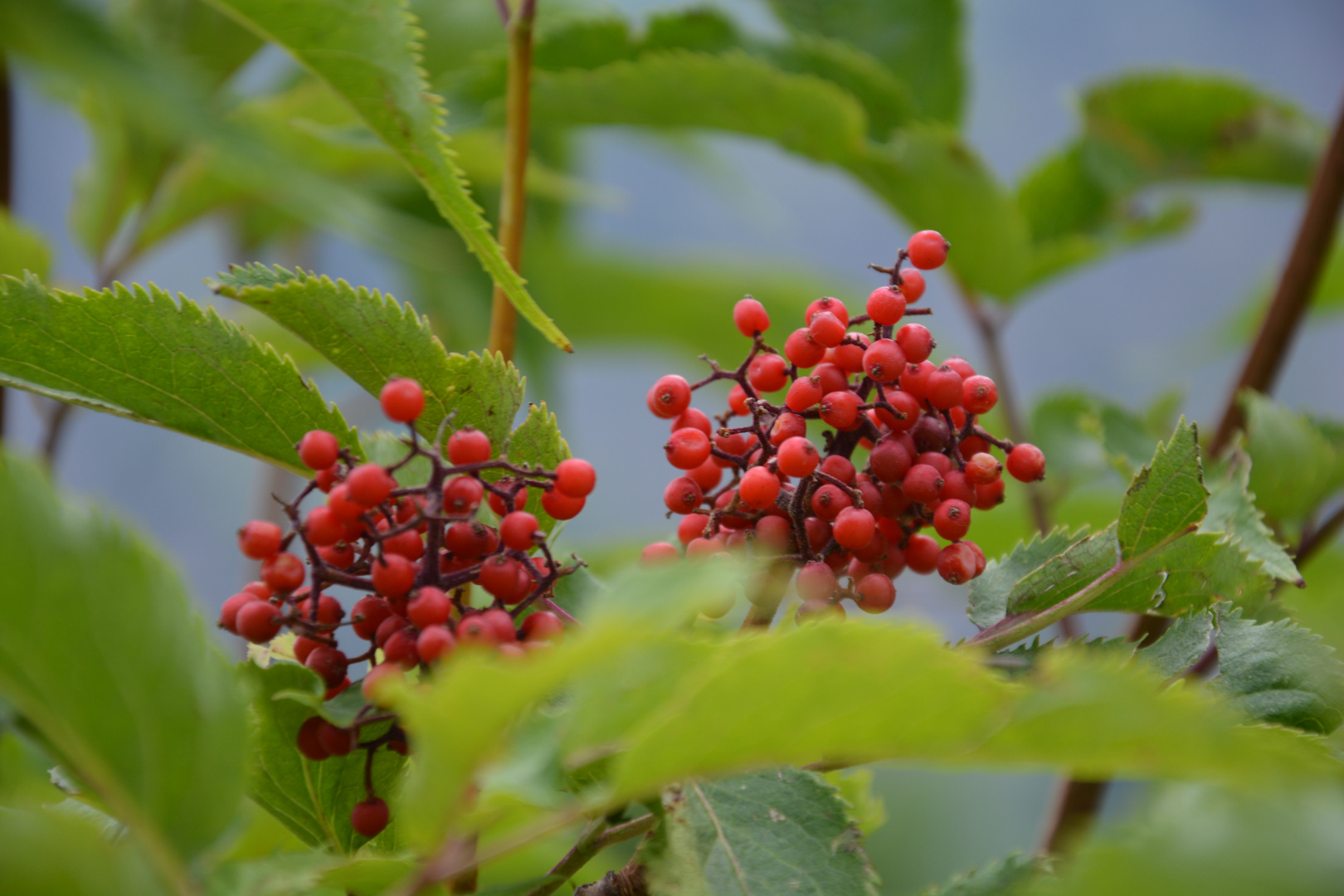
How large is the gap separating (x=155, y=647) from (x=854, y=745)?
162 mm

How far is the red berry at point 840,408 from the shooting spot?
1.17 ft

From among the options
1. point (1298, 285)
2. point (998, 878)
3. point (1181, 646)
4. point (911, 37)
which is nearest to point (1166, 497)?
point (1181, 646)

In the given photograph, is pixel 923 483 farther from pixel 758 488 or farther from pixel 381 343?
pixel 381 343

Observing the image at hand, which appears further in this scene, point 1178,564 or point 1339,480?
point 1339,480

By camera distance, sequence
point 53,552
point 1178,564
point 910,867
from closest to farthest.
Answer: point 53,552 → point 1178,564 → point 910,867

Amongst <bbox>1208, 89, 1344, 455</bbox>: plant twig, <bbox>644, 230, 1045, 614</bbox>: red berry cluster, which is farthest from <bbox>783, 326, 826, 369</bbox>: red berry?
<bbox>1208, 89, 1344, 455</bbox>: plant twig

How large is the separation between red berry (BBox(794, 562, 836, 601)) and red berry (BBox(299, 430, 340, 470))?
15cm

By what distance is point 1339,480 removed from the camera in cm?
62

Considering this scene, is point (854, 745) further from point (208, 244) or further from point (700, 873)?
point (208, 244)

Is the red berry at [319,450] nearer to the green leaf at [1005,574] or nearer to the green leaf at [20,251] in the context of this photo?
the green leaf at [1005,574]

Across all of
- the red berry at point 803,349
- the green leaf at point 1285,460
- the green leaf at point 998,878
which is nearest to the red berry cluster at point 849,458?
the red berry at point 803,349

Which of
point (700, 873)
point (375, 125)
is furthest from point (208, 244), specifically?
point (700, 873)

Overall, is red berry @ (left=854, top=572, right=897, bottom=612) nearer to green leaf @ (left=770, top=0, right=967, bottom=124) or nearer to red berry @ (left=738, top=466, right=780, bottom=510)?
red berry @ (left=738, top=466, right=780, bottom=510)

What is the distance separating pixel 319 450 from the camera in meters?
0.32
